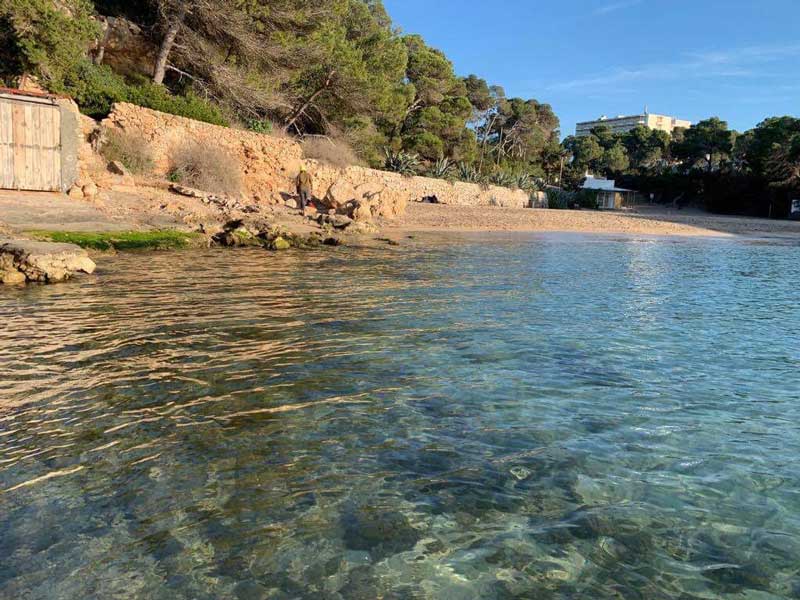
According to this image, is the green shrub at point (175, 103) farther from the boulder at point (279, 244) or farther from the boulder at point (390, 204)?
the boulder at point (279, 244)

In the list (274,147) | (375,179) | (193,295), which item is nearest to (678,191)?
(375,179)

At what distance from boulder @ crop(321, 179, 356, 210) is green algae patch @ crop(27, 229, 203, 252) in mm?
11177

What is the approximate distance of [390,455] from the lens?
3.90 m

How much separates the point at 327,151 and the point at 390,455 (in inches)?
1221

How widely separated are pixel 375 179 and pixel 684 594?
117 ft

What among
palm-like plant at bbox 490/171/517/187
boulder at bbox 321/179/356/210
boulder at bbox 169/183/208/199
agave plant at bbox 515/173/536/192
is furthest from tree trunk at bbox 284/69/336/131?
agave plant at bbox 515/173/536/192

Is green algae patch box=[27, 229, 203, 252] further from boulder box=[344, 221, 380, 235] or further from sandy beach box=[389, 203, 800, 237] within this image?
sandy beach box=[389, 203, 800, 237]

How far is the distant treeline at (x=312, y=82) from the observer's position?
21.0m

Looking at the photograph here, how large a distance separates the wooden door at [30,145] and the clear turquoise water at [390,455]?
9.76 metres

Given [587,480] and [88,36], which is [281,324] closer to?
[587,480]

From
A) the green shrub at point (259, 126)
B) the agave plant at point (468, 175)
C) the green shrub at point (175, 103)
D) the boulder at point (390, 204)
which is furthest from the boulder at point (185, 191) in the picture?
the agave plant at point (468, 175)

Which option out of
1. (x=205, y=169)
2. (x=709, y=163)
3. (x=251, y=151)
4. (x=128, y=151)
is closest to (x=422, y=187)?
(x=251, y=151)

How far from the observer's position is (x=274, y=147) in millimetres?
27891

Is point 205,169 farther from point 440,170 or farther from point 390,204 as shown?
point 440,170
